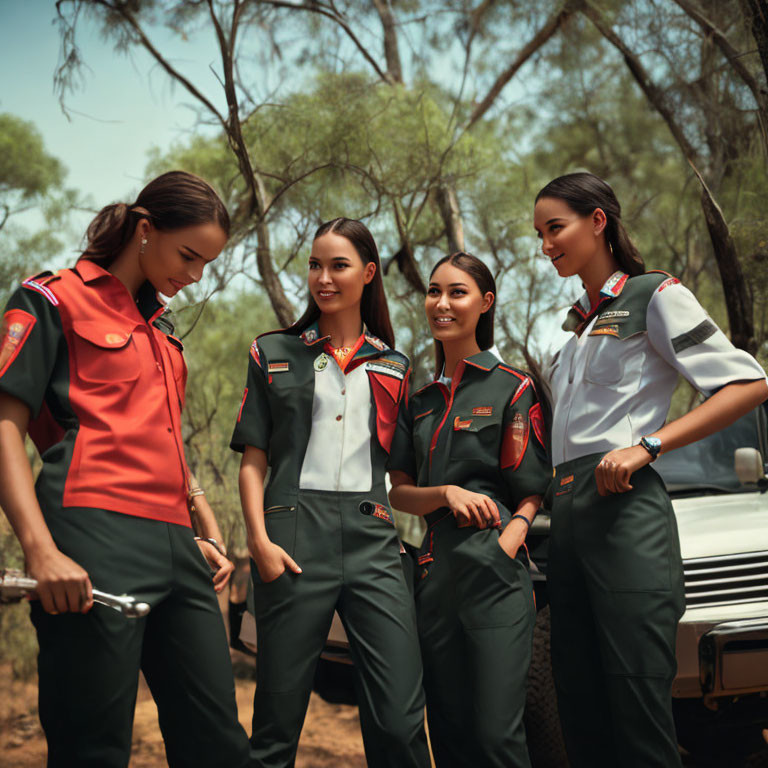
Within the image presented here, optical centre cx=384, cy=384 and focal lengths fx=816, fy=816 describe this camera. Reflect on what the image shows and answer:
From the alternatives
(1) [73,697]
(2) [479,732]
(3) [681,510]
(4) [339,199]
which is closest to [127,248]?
(1) [73,697]

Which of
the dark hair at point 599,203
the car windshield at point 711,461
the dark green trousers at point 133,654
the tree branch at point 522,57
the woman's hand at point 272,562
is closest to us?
the dark green trousers at point 133,654

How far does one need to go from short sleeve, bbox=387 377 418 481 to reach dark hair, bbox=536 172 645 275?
839 mm

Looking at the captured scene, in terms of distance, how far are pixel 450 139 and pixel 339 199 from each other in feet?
3.90

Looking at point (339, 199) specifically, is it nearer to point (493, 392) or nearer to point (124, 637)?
point (493, 392)

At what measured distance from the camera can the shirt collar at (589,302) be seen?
2658 mm

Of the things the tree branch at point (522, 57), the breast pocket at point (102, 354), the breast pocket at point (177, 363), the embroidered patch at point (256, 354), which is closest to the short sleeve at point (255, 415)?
the embroidered patch at point (256, 354)

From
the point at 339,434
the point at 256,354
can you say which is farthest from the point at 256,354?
the point at 339,434

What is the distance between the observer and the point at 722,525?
3.58 metres

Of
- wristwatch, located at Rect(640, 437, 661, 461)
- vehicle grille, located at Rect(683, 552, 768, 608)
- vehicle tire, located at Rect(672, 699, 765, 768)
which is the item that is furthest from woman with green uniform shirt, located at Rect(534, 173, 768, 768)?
vehicle tire, located at Rect(672, 699, 765, 768)

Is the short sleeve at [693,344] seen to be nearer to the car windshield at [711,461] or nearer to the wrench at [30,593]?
the wrench at [30,593]

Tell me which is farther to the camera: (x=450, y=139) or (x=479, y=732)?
(x=450, y=139)

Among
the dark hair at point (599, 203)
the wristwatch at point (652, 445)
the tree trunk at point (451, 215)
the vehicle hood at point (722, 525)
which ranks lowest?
the vehicle hood at point (722, 525)

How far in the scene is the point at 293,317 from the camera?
684 cm

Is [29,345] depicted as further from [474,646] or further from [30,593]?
[474,646]
